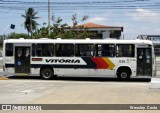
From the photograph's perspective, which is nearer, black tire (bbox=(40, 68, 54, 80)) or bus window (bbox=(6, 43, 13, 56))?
black tire (bbox=(40, 68, 54, 80))

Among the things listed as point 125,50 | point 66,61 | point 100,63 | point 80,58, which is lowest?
point 100,63

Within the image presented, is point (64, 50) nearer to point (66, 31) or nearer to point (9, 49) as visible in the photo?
point (9, 49)

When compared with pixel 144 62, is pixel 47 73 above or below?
below

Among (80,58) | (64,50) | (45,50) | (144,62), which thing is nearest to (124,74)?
(144,62)

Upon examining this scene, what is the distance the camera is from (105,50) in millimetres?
26125

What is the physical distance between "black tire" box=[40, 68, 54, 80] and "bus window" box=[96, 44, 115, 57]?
3181 millimetres

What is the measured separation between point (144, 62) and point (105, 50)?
8.28 ft

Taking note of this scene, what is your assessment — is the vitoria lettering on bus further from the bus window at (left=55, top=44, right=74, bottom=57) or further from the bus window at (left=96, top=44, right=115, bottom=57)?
the bus window at (left=96, top=44, right=115, bottom=57)

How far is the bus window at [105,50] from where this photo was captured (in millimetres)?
26000

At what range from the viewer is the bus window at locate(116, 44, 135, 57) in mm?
25781

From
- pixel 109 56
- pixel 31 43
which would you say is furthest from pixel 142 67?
pixel 31 43

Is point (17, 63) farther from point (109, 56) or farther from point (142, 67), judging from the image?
point (142, 67)

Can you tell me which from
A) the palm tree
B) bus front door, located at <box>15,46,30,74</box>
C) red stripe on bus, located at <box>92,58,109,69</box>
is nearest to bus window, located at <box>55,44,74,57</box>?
red stripe on bus, located at <box>92,58,109,69</box>

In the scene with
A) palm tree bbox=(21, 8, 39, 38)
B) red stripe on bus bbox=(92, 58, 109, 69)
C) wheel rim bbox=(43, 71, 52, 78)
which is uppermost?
palm tree bbox=(21, 8, 39, 38)
